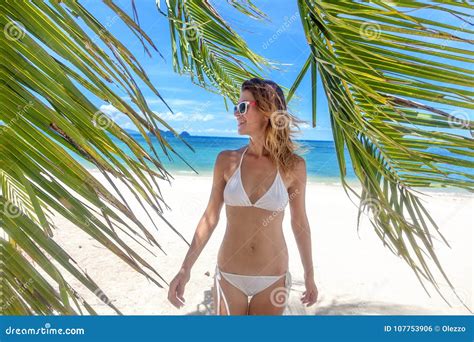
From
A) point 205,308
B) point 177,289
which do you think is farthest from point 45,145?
point 205,308

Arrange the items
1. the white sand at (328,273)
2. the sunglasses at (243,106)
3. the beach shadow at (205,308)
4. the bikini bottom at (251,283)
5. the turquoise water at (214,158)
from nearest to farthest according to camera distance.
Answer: the bikini bottom at (251,283)
the sunglasses at (243,106)
the beach shadow at (205,308)
the white sand at (328,273)
the turquoise water at (214,158)

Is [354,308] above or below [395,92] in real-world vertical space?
below

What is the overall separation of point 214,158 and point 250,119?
924 inches

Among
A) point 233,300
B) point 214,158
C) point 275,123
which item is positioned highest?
point 275,123

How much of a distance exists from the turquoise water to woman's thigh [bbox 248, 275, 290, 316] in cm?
1348

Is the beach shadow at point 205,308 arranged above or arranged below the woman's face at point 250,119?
below

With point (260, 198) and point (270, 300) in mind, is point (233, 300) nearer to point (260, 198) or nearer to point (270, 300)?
point (270, 300)

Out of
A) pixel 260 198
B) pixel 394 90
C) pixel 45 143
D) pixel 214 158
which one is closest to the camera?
pixel 45 143

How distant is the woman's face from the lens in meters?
1.87

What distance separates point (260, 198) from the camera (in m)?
1.79

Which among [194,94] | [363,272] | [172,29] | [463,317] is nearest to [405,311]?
[363,272]

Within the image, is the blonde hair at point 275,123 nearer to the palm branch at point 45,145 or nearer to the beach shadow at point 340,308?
the palm branch at point 45,145

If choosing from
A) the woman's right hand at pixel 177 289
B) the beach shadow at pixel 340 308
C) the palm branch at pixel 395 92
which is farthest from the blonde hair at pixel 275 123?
the beach shadow at pixel 340 308

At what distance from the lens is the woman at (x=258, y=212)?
5.82ft
